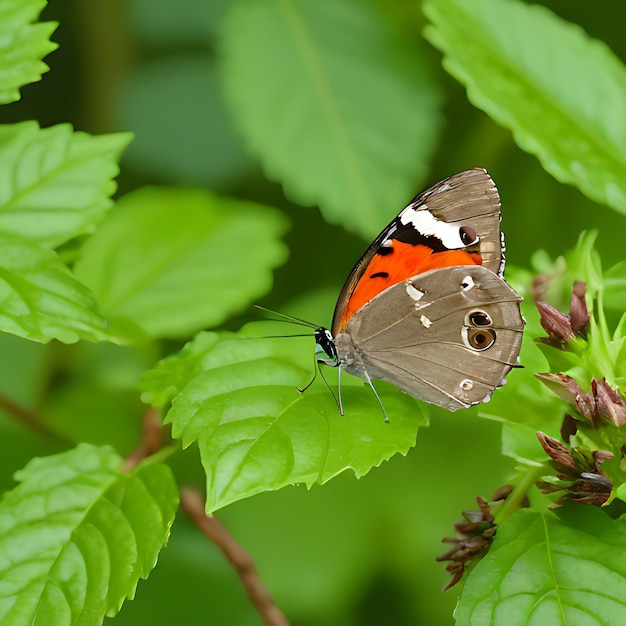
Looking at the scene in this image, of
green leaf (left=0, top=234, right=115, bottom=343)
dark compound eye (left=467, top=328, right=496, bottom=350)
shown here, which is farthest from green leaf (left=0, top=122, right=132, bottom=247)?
dark compound eye (left=467, top=328, right=496, bottom=350)

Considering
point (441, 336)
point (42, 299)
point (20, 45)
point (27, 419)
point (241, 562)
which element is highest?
point (20, 45)

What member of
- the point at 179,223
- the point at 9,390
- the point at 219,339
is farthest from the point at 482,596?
the point at 9,390

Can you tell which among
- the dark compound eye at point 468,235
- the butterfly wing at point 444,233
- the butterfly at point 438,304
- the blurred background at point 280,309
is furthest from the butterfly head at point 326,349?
the blurred background at point 280,309

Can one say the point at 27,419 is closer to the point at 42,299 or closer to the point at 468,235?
the point at 42,299

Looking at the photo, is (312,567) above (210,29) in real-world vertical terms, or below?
below

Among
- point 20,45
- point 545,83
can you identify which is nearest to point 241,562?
point 20,45

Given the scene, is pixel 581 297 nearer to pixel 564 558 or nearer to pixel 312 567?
pixel 564 558
